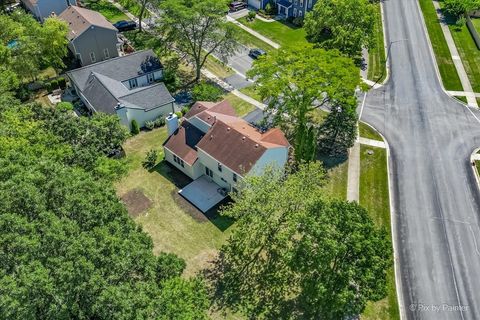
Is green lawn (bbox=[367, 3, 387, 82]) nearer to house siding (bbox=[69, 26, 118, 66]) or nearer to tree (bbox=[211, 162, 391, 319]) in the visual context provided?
tree (bbox=[211, 162, 391, 319])

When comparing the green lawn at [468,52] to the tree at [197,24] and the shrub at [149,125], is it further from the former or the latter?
the shrub at [149,125]

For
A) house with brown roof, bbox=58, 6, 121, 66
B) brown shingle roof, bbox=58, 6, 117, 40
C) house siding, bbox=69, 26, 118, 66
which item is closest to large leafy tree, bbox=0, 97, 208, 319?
house siding, bbox=69, 26, 118, 66

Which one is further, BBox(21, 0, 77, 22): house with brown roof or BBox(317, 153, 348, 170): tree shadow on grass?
BBox(21, 0, 77, 22): house with brown roof

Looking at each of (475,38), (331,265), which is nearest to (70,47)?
(331,265)

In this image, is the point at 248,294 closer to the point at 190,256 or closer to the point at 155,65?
the point at 190,256

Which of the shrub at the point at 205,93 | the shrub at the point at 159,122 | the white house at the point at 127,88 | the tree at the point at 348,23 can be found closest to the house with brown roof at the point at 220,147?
the shrub at the point at 205,93

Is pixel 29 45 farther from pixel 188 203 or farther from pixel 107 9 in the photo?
pixel 107 9
